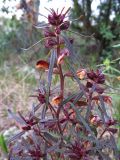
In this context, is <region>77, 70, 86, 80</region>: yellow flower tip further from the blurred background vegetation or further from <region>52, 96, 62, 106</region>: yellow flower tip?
the blurred background vegetation

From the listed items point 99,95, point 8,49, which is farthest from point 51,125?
point 8,49

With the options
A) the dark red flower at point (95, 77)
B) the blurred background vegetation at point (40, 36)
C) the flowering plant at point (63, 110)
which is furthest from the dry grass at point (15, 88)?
the dark red flower at point (95, 77)

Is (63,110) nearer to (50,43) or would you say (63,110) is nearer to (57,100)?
(57,100)

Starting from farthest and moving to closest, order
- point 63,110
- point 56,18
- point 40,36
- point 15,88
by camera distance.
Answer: point 40,36 → point 15,88 → point 63,110 → point 56,18

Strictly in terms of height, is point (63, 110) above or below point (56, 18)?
below

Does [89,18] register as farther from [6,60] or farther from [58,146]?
[58,146]

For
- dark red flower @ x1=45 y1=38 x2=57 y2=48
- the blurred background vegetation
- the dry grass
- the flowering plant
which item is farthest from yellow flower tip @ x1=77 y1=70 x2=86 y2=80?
the blurred background vegetation

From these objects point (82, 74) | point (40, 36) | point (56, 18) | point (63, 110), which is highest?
point (40, 36)

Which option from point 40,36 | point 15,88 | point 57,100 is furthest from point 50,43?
point 40,36
